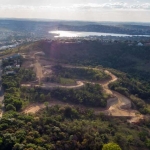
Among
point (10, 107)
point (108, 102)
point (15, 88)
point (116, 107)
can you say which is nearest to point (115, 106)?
point (116, 107)

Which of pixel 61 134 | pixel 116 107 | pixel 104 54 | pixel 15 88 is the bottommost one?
pixel 116 107

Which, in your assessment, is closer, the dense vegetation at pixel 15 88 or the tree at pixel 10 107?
the tree at pixel 10 107

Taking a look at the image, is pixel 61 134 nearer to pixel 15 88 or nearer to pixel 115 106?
pixel 115 106

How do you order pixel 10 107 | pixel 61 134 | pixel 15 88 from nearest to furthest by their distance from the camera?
pixel 61 134, pixel 10 107, pixel 15 88

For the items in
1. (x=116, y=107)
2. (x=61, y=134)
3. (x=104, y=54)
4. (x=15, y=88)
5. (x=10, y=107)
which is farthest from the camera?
(x=104, y=54)

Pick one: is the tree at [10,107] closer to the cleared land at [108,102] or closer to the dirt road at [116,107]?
the cleared land at [108,102]

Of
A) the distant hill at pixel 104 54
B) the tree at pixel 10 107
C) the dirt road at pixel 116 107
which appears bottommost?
the dirt road at pixel 116 107

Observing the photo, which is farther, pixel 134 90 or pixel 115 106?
pixel 134 90

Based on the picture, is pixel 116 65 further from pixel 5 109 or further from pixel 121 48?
pixel 5 109

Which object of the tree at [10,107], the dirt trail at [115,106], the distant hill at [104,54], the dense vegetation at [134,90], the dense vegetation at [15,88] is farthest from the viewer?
the distant hill at [104,54]

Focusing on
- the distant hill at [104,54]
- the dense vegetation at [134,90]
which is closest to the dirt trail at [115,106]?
the dense vegetation at [134,90]
